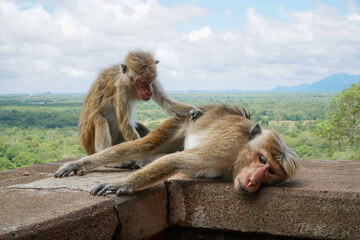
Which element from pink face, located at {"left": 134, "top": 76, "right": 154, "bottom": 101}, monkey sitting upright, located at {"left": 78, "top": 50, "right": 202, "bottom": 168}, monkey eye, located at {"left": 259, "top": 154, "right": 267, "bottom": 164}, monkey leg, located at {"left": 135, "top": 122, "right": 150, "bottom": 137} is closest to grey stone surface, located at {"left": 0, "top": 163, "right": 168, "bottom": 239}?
monkey eye, located at {"left": 259, "top": 154, "right": 267, "bottom": 164}

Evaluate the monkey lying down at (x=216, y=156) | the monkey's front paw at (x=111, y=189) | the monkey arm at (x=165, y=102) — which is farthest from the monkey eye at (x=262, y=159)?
the monkey arm at (x=165, y=102)

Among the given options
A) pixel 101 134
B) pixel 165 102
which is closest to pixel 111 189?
pixel 101 134

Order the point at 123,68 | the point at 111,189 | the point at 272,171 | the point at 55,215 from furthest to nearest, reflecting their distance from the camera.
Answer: the point at 123,68
the point at 272,171
the point at 111,189
the point at 55,215

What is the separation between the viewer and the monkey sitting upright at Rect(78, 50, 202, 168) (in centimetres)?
451

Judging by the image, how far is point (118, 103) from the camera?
4629 millimetres

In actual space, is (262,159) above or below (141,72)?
below

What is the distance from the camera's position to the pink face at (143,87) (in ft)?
15.2

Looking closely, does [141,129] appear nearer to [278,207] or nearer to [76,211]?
[278,207]

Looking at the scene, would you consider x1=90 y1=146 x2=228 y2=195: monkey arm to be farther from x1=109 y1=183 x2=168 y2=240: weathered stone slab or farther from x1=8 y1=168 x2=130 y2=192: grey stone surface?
x1=8 y1=168 x2=130 y2=192: grey stone surface

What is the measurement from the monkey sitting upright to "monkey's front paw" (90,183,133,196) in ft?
5.68

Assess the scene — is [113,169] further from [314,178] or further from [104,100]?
[314,178]

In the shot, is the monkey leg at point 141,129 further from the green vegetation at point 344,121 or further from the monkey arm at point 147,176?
the green vegetation at point 344,121

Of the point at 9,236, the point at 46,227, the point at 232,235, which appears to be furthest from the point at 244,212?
the point at 9,236

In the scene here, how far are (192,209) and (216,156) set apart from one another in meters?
0.45
